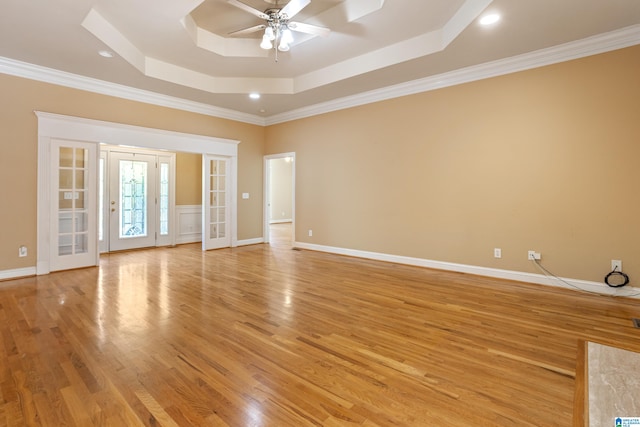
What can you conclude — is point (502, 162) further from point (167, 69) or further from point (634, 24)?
point (167, 69)

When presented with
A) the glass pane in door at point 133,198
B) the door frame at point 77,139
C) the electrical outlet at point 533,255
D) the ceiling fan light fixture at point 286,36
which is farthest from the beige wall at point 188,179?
the electrical outlet at point 533,255

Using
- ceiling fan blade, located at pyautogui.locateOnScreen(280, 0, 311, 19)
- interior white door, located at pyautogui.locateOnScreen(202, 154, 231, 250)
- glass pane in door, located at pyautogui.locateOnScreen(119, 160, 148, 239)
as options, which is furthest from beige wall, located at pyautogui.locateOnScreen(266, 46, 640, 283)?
glass pane in door, located at pyautogui.locateOnScreen(119, 160, 148, 239)

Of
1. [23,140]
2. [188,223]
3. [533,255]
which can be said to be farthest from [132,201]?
[533,255]

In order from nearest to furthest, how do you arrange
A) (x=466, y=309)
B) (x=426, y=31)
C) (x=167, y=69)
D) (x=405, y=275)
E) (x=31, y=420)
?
(x=31, y=420) < (x=466, y=309) < (x=426, y=31) < (x=405, y=275) < (x=167, y=69)

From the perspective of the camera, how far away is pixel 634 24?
3.38 metres

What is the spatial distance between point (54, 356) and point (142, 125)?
4.45 m

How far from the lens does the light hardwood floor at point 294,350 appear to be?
171cm

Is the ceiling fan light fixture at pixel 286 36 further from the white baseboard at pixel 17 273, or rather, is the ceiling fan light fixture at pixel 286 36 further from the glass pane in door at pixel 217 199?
the white baseboard at pixel 17 273

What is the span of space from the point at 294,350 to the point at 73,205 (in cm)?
473

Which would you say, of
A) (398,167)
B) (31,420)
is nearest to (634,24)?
(398,167)

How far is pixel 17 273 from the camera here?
14.4 feet

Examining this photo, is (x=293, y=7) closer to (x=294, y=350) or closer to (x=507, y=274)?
(x=294, y=350)

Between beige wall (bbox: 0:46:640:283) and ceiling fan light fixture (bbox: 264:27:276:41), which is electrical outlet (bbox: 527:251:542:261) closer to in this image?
beige wall (bbox: 0:46:640:283)

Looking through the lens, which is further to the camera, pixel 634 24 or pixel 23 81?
pixel 23 81
